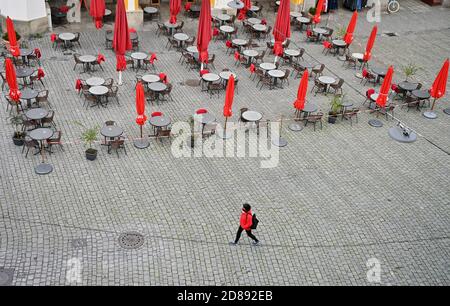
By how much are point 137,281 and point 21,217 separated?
427 centimetres

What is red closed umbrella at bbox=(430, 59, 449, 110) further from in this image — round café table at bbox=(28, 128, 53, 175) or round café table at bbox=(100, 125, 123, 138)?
round café table at bbox=(28, 128, 53, 175)

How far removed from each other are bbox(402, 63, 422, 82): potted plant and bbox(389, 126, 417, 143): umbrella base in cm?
448

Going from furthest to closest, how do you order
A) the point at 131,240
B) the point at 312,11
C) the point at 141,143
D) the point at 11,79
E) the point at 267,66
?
the point at 312,11, the point at 267,66, the point at 11,79, the point at 141,143, the point at 131,240

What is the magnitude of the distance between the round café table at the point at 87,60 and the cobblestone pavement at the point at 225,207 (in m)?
1.32

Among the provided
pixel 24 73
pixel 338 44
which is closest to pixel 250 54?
pixel 338 44

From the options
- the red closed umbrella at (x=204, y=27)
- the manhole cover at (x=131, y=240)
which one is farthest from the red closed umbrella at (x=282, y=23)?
the manhole cover at (x=131, y=240)

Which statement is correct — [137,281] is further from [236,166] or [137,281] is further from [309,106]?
[309,106]

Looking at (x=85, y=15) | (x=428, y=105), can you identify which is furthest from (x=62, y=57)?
(x=428, y=105)

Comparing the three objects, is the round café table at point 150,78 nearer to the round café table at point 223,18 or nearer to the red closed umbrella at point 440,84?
the round café table at point 223,18

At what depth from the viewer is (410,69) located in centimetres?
2508

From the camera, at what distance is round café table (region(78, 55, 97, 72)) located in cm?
2318

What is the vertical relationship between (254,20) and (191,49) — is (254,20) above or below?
above

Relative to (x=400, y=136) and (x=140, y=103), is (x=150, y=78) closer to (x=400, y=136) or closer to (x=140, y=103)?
(x=140, y=103)

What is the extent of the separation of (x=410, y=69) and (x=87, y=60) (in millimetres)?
15125
